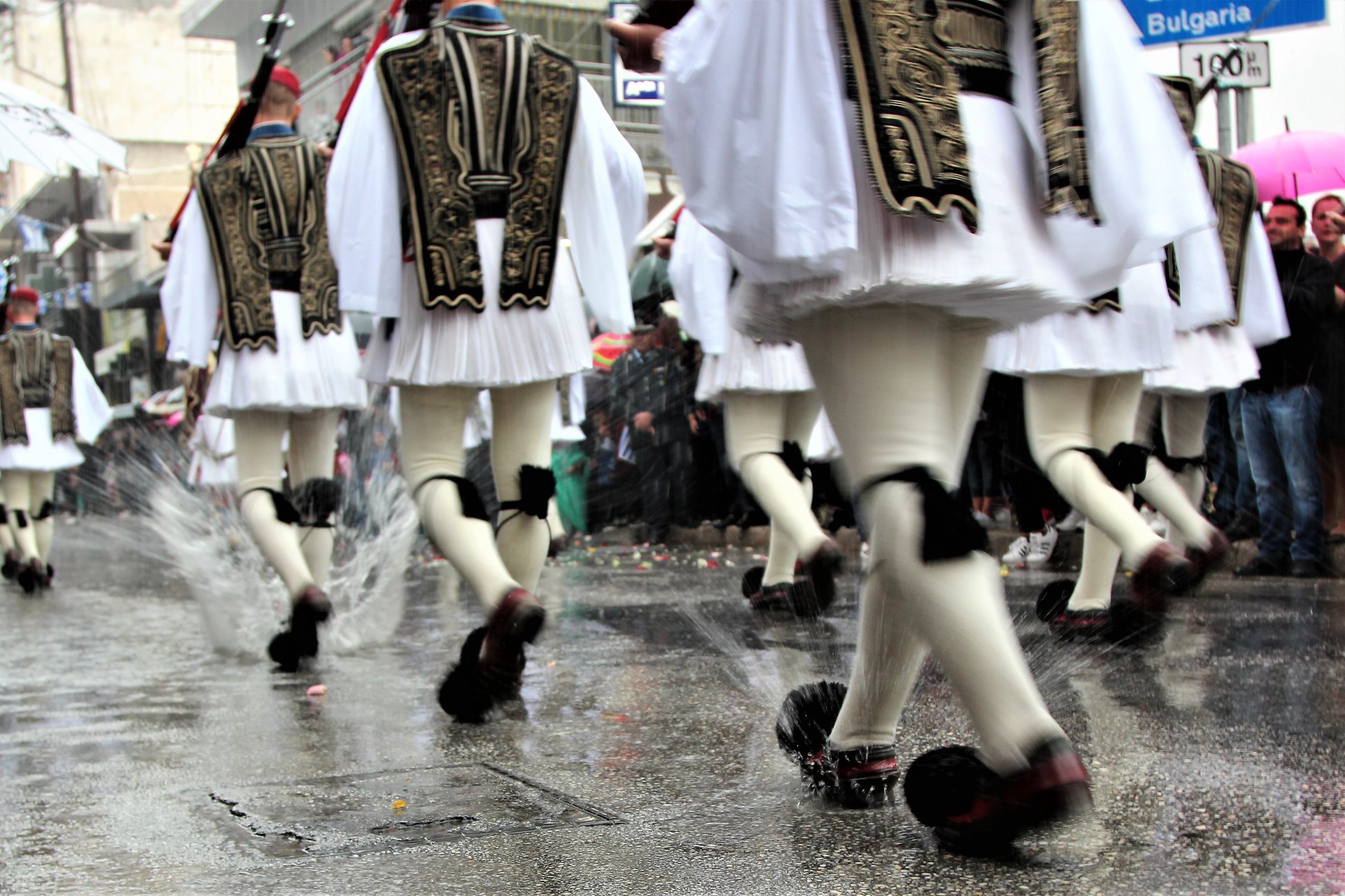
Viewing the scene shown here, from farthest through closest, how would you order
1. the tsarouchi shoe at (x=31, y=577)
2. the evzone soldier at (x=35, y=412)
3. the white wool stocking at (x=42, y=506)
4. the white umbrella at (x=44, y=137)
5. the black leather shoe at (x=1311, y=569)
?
1. the evzone soldier at (x=35, y=412)
2. the white wool stocking at (x=42, y=506)
3. the tsarouchi shoe at (x=31, y=577)
4. the black leather shoe at (x=1311, y=569)
5. the white umbrella at (x=44, y=137)

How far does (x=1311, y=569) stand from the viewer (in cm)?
830

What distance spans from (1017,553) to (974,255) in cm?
727

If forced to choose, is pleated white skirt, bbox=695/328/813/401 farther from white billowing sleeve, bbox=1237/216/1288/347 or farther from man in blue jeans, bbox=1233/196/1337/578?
man in blue jeans, bbox=1233/196/1337/578

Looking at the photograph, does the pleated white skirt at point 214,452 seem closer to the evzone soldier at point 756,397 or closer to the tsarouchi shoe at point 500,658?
the evzone soldier at point 756,397

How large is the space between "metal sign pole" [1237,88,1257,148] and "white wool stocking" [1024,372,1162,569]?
5.32 m

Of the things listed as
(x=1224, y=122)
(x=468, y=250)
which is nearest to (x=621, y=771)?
(x=468, y=250)

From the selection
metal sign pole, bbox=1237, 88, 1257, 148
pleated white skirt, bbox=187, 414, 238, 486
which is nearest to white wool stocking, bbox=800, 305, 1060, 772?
metal sign pole, bbox=1237, 88, 1257, 148

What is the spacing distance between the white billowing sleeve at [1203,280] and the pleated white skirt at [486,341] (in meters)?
2.52

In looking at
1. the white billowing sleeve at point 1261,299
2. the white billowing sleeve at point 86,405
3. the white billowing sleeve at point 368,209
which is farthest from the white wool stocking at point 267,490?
the white billowing sleeve at point 86,405

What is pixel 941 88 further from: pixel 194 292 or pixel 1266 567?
pixel 1266 567

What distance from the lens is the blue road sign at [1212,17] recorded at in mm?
9008

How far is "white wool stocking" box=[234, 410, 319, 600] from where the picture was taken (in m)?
6.04

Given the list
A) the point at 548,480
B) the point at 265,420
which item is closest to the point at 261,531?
the point at 265,420

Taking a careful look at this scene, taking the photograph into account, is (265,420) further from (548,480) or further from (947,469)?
(947,469)
